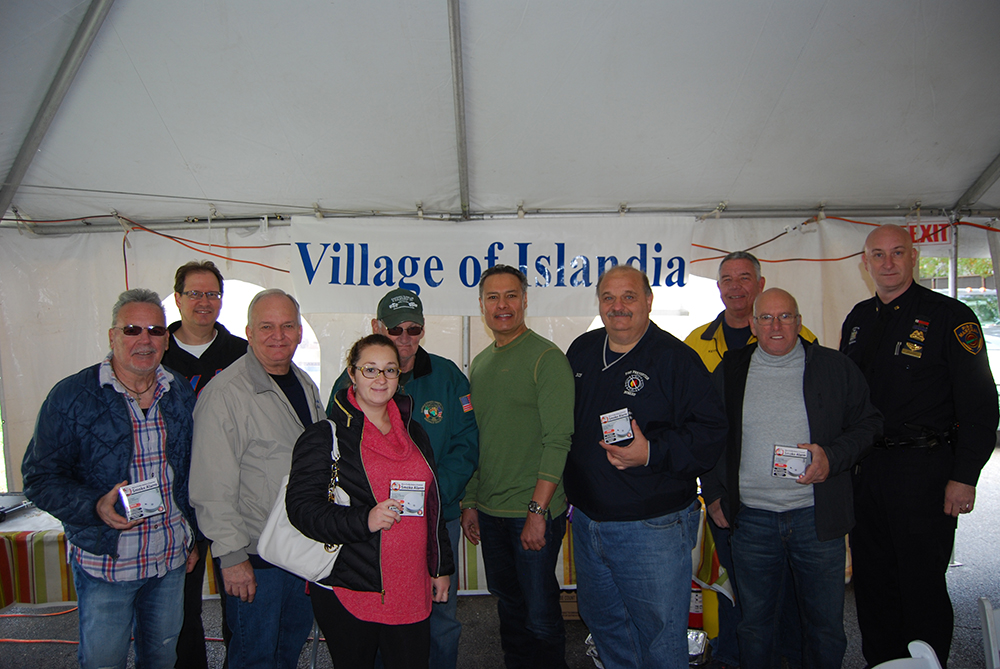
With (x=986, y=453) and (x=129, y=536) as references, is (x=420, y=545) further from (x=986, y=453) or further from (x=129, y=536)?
(x=986, y=453)

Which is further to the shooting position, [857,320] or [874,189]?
[874,189]

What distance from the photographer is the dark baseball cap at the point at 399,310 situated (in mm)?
2154

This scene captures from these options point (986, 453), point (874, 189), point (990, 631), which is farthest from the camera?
point (874, 189)

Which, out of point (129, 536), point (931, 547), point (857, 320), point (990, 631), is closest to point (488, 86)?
point (857, 320)

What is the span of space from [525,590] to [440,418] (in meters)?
0.80

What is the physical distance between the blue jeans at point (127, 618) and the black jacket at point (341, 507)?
0.70m

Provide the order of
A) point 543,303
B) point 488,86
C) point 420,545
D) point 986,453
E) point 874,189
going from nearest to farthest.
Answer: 1. point 420,545
2. point 986,453
3. point 488,86
4. point 874,189
5. point 543,303

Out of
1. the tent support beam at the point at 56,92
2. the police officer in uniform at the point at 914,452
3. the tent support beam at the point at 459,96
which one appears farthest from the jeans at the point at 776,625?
the tent support beam at the point at 56,92

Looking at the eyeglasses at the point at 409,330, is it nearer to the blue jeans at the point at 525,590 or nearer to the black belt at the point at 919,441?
the blue jeans at the point at 525,590

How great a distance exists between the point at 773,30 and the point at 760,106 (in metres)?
0.41

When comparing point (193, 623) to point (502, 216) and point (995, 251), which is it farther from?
point (995, 251)

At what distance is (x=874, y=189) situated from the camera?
3.23m

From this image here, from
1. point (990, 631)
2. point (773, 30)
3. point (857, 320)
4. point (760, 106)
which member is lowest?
point (990, 631)

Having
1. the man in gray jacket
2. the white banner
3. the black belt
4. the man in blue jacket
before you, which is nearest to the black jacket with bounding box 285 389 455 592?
the man in gray jacket
